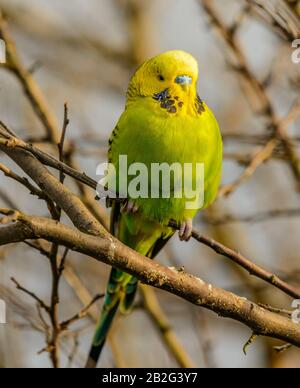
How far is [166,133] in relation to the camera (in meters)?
3.73

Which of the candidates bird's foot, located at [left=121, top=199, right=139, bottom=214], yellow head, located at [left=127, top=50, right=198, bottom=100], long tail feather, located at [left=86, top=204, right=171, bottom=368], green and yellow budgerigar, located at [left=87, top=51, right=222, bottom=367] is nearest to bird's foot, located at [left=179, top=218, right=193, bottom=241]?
green and yellow budgerigar, located at [left=87, top=51, right=222, bottom=367]

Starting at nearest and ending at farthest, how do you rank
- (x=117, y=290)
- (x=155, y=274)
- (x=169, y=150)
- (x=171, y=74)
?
(x=155, y=274)
(x=169, y=150)
(x=171, y=74)
(x=117, y=290)

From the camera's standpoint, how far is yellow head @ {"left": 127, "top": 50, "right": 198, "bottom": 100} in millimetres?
3777

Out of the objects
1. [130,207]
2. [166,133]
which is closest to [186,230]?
[130,207]

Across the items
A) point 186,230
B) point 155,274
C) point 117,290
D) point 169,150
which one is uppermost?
point 169,150

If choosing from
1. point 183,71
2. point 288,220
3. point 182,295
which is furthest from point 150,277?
point 288,220

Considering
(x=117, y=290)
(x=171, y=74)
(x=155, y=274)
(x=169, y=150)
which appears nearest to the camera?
(x=155, y=274)

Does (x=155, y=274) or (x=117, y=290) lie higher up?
(x=117, y=290)

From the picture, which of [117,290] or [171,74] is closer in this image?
[171,74]

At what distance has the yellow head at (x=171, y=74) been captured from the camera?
12.4 feet

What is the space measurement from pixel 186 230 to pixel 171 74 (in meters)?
0.78

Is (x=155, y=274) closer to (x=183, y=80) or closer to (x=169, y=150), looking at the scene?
(x=169, y=150)

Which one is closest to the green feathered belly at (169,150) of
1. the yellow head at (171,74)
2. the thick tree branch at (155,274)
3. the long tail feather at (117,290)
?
the yellow head at (171,74)

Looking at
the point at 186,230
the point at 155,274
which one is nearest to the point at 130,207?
the point at 186,230
